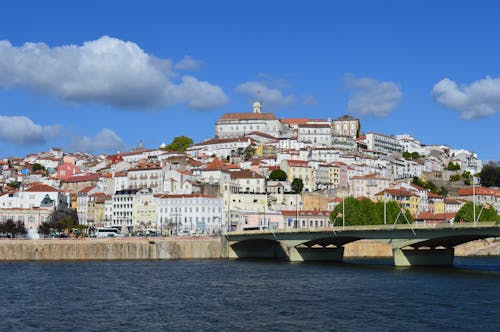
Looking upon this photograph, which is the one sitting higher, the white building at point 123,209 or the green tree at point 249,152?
the green tree at point 249,152

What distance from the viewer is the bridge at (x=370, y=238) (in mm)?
53812

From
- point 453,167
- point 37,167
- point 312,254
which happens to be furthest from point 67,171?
point 312,254

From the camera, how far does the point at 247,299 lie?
136ft

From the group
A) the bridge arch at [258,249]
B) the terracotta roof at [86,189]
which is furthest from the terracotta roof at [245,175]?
the bridge arch at [258,249]

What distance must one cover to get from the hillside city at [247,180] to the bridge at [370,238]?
38.8ft

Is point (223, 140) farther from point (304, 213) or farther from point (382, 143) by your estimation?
point (304, 213)

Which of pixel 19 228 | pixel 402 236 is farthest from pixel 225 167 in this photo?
pixel 402 236

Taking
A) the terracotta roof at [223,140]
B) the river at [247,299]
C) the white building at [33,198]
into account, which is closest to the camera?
the river at [247,299]

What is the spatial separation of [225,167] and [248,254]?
144 ft

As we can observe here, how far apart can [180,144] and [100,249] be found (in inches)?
3905

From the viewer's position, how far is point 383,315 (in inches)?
1385

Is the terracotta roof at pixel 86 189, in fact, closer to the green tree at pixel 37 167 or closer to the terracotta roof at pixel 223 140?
the terracotta roof at pixel 223 140

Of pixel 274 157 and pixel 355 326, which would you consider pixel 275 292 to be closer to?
pixel 355 326

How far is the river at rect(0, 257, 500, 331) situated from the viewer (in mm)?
33188
